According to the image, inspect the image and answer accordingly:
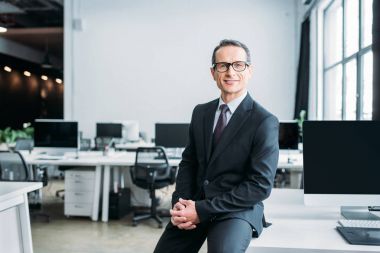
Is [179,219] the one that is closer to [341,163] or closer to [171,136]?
[341,163]

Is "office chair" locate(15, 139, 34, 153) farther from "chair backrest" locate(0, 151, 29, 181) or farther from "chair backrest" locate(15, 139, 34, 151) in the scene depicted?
"chair backrest" locate(0, 151, 29, 181)

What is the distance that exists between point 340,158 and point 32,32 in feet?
33.7

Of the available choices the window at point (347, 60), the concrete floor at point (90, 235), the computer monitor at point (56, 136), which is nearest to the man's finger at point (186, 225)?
the concrete floor at point (90, 235)

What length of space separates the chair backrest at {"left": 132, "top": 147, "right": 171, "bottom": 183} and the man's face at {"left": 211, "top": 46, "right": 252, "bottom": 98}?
10.7ft

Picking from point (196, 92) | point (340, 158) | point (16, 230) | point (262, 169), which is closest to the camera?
point (262, 169)

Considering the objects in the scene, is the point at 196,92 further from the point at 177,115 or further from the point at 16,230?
the point at 16,230

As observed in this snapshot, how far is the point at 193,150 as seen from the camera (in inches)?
79.7

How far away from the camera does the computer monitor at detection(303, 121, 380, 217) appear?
6.45 feet

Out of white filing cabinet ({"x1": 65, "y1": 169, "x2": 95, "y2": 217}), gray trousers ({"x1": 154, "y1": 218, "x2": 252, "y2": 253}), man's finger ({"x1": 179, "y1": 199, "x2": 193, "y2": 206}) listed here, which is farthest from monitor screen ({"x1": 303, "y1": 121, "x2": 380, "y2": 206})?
white filing cabinet ({"x1": 65, "y1": 169, "x2": 95, "y2": 217})

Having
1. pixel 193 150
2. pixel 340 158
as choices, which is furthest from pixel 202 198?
pixel 340 158

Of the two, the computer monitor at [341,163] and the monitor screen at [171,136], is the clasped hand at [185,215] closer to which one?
the computer monitor at [341,163]

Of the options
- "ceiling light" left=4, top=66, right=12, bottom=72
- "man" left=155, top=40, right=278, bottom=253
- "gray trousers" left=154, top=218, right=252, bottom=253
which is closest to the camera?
"gray trousers" left=154, top=218, right=252, bottom=253

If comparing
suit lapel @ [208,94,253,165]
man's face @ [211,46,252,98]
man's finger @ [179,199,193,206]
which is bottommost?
man's finger @ [179,199,193,206]

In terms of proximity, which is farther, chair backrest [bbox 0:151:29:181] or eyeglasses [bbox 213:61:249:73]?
chair backrest [bbox 0:151:29:181]
